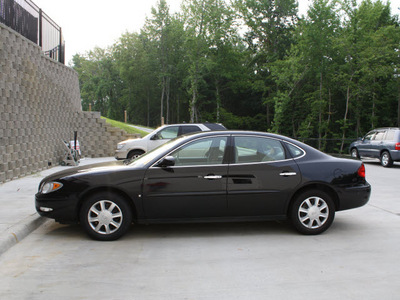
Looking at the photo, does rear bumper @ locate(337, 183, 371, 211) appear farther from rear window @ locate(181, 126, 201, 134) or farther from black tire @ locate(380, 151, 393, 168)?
black tire @ locate(380, 151, 393, 168)

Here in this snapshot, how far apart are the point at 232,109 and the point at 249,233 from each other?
200ft

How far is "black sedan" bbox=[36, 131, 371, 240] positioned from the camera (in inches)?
222

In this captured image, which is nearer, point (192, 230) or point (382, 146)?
point (192, 230)

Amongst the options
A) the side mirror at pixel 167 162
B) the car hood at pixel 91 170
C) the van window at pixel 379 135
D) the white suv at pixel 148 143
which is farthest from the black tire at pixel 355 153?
the car hood at pixel 91 170

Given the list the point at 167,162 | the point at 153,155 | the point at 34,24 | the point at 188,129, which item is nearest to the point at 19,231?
the point at 153,155

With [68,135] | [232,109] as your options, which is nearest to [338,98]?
[232,109]

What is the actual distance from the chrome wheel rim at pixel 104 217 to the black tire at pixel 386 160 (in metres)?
14.7

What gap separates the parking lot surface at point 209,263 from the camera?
3900mm

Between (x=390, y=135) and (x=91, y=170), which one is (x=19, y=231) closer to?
(x=91, y=170)

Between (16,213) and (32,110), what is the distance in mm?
6890

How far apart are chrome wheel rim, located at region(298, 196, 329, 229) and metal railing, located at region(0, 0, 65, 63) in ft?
31.8

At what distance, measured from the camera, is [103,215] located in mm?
5605

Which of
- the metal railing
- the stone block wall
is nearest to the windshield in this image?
the stone block wall

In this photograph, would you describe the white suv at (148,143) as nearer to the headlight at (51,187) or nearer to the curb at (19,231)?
the curb at (19,231)
